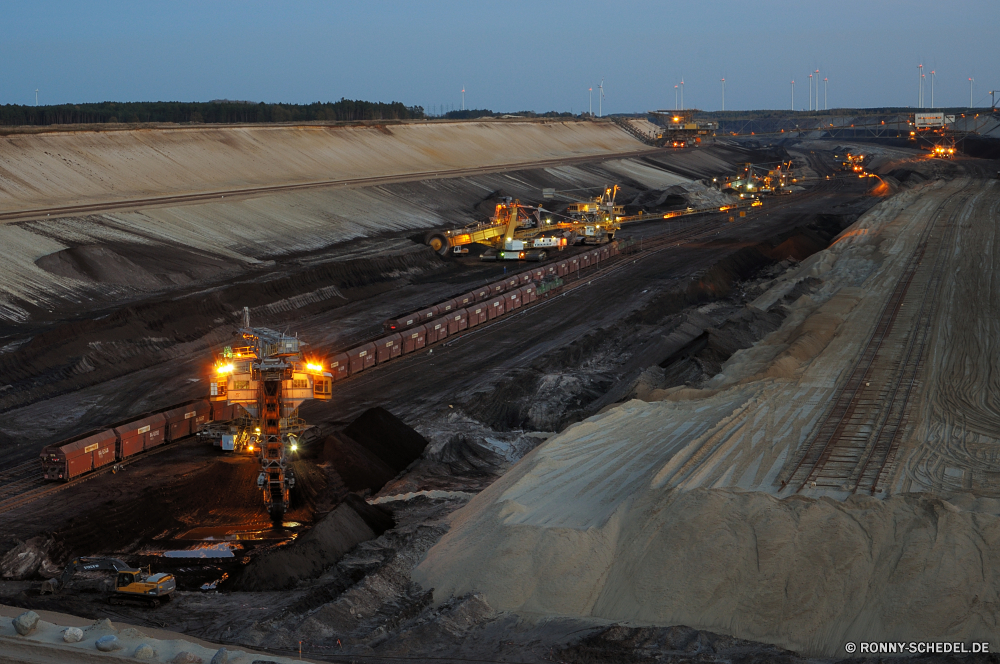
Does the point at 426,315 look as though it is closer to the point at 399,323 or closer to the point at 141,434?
the point at 399,323

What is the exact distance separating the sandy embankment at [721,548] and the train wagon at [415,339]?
17251 mm

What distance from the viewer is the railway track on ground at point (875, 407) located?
23.5m

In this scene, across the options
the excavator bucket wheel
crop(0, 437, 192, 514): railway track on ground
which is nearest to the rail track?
the excavator bucket wheel

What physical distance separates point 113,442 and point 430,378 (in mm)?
13119

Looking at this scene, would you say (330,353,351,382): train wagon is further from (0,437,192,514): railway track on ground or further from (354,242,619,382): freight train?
(0,437,192,514): railway track on ground

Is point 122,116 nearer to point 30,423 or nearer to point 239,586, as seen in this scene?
point 30,423

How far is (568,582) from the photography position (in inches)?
741

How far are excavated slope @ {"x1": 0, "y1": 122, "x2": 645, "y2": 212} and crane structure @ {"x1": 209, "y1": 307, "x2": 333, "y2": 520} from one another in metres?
42.3

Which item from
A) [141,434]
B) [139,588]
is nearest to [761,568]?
[139,588]

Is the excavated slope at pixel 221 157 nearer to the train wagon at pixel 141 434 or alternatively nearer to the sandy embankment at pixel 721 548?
the train wagon at pixel 141 434

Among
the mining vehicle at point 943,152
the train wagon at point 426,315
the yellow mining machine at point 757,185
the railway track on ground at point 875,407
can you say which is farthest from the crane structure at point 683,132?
the train wagon at point 426,315

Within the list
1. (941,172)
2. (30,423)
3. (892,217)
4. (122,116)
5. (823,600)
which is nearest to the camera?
(823,600)

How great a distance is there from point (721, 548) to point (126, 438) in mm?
19188

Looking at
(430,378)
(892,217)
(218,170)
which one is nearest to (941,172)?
(892,217)
